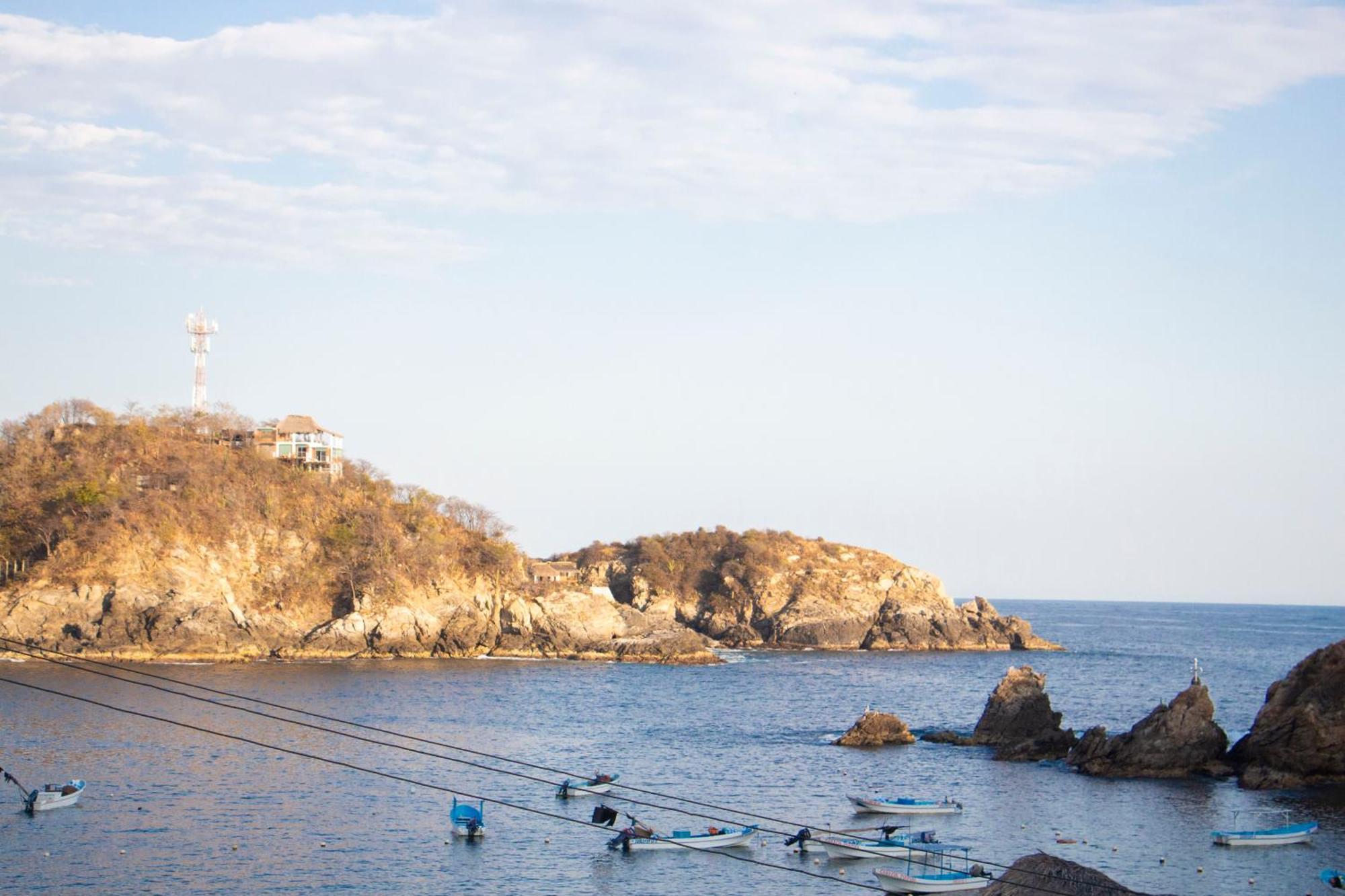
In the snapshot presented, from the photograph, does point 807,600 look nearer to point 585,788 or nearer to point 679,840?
point 585,788

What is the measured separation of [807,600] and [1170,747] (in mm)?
69732

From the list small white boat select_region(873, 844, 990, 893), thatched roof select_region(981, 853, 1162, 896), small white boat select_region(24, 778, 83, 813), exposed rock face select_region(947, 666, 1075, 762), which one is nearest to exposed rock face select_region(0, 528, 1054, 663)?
small white boat select_region(24, 778, 83, 813)

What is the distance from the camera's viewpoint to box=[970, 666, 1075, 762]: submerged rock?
52.8m

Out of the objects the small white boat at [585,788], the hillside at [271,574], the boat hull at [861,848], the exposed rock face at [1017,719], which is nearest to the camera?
the boat hull at [861,848]

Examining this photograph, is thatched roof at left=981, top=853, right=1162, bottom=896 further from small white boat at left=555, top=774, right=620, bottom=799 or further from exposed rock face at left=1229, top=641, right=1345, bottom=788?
exposed rock face at left=1229, top=641, right=1345, bottom=788

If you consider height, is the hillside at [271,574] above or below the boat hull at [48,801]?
above

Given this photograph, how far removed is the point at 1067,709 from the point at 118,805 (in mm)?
51840

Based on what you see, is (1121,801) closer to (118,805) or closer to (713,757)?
(713,757)

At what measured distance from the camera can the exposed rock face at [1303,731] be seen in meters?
43.5

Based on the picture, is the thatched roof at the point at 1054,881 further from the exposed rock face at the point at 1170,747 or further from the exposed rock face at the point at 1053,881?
the exposed rock face at the point at 1170,747

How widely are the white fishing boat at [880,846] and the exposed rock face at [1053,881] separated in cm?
1097

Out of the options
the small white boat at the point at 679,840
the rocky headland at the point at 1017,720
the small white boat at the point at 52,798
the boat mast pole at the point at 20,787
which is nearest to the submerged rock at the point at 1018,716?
the rocky headland at the point at 1017,720

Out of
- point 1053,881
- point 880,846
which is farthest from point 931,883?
point 1053,881

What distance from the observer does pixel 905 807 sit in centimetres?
3997
